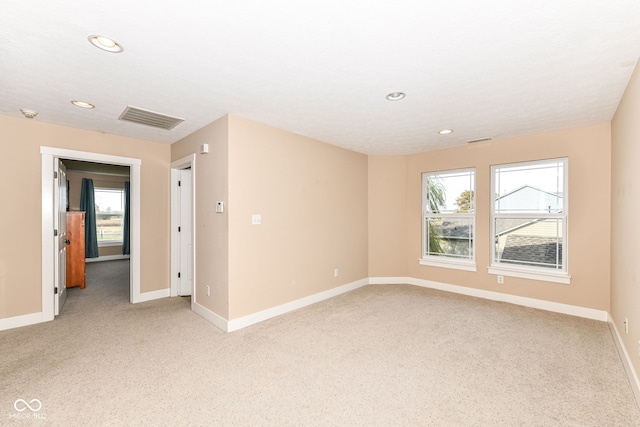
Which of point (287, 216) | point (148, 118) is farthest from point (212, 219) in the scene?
point (148, 118)

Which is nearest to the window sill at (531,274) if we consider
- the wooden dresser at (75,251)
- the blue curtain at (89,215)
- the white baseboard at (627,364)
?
the white baseboard at (627,364)

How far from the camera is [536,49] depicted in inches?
79.0

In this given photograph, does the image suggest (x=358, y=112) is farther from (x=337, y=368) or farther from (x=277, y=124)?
(x=337, y=368)

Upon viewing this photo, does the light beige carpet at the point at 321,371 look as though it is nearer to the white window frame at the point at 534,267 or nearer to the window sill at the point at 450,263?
the white window frame at the point at 534,267

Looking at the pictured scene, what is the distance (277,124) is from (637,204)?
348cm

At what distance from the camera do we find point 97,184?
830cm

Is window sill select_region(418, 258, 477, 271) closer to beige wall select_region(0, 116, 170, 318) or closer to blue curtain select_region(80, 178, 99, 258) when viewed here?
beige wall select_region(0, 116, 170, 318)

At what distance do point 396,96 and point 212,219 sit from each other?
8.31 ft

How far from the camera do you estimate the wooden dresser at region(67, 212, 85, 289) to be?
17.2ft

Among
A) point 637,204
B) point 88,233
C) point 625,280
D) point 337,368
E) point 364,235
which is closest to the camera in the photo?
point 637,204

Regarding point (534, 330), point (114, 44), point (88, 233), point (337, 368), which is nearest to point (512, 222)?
point (534, 330)

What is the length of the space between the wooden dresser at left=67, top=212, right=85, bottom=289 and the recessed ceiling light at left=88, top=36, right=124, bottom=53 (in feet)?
15.5

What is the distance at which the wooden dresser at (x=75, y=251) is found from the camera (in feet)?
17.2

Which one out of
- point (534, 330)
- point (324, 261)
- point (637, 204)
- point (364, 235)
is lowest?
point (534, 330)
